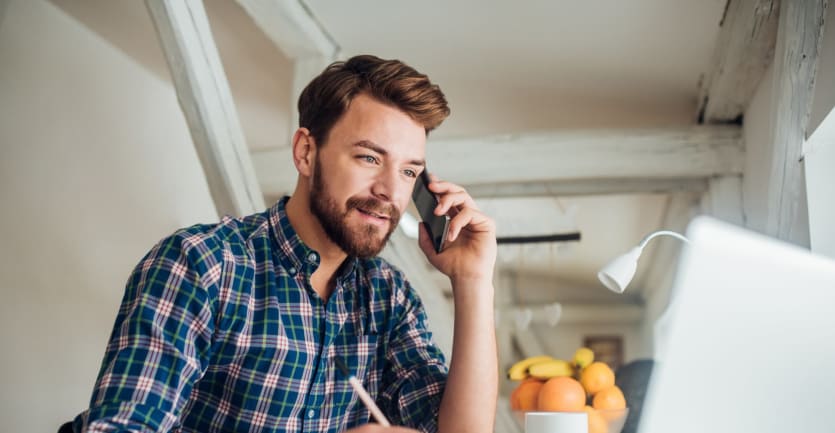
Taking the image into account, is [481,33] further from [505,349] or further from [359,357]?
[505,349]

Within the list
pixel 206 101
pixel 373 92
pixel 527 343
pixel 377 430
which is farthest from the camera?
pixel 527 343

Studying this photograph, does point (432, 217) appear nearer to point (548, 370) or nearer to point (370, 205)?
point (370, 205)

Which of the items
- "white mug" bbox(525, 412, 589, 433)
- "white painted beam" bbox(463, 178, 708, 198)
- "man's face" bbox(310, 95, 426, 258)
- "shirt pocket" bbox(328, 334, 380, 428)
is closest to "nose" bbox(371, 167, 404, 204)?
"man's face" bbox(310, 95, 426, 258)

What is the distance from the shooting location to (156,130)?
2.86 m

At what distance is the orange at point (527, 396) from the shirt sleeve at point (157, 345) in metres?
0.81

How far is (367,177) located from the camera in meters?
1.41

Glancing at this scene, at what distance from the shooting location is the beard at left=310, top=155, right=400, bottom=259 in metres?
1.38

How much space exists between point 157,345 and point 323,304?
13.5 inches

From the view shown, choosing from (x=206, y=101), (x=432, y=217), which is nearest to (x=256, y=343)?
(x=432, y=217)

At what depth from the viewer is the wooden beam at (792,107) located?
1.74m

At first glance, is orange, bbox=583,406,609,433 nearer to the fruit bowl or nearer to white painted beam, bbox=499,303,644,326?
the fruit bowl

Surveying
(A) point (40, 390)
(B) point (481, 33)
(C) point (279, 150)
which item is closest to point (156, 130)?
(C) point (279, 150)

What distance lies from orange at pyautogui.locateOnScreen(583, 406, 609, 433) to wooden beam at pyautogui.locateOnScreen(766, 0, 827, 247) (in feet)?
2.38

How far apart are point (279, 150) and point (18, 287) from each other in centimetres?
108
